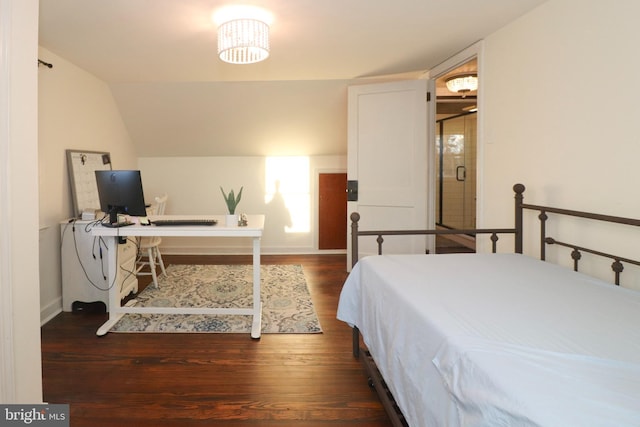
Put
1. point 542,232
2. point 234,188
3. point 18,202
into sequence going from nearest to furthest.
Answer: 1. point 18,202
2. point 542,232
3. point 234,188

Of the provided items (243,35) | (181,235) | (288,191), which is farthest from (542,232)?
(288,191)

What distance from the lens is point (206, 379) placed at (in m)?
2.05

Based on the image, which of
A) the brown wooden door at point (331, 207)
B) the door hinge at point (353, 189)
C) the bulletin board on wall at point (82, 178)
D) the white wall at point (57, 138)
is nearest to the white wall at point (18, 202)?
the white wall at point (57, 138)

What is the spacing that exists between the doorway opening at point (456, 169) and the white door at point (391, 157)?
1835 millimetres

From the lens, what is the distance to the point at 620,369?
89cm

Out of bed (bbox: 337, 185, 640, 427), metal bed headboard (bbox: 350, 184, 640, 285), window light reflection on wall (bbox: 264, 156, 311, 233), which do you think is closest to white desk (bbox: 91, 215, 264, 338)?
metal bed headboard (bbox: 350, 184, 640, 285)

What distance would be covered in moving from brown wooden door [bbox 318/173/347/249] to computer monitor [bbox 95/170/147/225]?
287 centimetres

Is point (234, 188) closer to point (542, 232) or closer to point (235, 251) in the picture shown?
point (235, 251)

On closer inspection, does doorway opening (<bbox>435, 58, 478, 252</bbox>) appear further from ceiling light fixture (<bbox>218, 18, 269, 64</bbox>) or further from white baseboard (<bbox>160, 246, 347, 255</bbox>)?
ceiling light fixture (<bbox>218, 18, 269, 64</bbox>)

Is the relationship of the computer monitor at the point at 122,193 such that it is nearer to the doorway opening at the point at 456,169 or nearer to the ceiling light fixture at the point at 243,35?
the ceiling light fixture at the point at 243,35

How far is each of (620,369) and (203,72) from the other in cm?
376

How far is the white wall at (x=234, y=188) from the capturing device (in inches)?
201

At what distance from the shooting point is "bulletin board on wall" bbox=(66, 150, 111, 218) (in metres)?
3.27

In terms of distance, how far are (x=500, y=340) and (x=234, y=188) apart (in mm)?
4520
